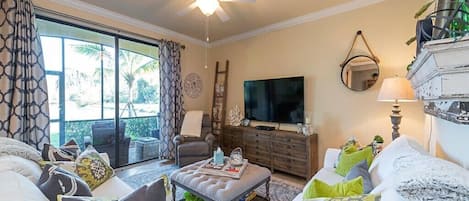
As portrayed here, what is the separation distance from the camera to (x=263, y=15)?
11.9ft

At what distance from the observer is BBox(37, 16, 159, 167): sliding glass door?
128 inches

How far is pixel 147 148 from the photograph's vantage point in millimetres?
4336

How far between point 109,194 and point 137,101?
2.56m

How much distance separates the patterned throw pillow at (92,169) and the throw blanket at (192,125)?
219 centimetres

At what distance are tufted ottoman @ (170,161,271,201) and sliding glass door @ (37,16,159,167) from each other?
5.95 ft

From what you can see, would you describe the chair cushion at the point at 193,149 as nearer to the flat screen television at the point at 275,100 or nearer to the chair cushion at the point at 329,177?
the flat screen television at the point at 275,100

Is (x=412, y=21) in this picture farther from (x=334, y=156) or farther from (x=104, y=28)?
(x=104, y=28)

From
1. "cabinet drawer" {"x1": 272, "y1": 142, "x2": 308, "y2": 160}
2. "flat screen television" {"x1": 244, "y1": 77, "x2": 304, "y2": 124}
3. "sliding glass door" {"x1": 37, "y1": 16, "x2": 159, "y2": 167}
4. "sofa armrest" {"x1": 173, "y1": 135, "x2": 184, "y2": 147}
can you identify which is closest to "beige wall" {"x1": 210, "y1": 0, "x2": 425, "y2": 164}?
"flat screen television" {"x1": 244, "y1": 77, "x2": 304, "y2": 124}

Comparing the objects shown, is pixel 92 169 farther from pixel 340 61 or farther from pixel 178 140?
pixel 340 61

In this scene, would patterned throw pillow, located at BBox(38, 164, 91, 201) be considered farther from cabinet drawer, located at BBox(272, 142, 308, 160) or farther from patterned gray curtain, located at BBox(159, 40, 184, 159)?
patterned gray curtain, located at BBox(159, 40, 184, 159)

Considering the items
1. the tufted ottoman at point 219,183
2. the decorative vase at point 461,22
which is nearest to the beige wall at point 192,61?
the tufted ottoman at point 219,183

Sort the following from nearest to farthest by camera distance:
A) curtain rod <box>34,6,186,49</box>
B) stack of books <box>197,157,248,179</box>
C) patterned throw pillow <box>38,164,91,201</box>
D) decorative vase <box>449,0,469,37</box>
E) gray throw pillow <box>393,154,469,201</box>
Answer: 1. gray throw pillow <box>393,154,469,201</box>
2. decorative vase <box>449,0,469,37</box>
3. patterned throw pillow <box>38,164,91,201</box>
4. stack of books <box>197,157,248,179</box>
5. curtain rod <box>34,6,186,49</box>

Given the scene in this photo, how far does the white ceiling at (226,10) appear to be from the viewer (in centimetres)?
319

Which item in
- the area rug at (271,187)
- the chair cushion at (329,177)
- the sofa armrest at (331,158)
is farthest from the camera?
the area rug at (271,187)
